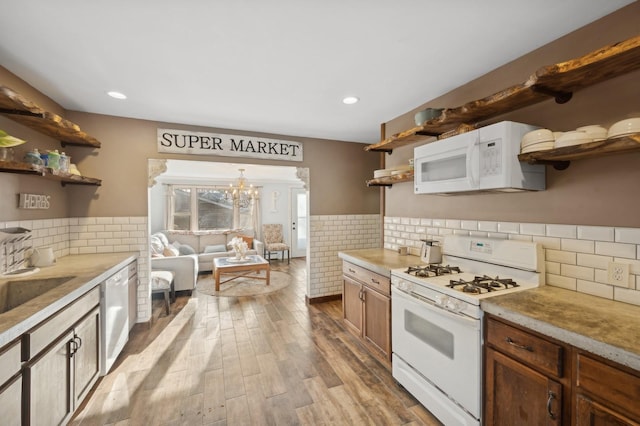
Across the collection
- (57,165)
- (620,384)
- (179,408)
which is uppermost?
(57,165)

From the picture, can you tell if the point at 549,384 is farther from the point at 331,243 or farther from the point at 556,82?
the point at 331,243

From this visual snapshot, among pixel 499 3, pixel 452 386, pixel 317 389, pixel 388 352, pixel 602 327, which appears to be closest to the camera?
pixel 602 327

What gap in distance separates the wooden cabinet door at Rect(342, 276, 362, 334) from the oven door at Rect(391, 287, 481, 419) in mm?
563

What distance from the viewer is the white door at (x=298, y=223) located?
313 inches

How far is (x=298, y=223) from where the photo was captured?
26.5 feet

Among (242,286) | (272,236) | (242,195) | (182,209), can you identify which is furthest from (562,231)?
(182,209)

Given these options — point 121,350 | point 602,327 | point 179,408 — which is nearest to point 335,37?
point 602,327

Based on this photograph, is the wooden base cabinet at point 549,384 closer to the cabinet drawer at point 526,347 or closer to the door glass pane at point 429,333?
the cabinet drawer at point 526,347

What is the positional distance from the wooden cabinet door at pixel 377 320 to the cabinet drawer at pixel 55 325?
2.14m

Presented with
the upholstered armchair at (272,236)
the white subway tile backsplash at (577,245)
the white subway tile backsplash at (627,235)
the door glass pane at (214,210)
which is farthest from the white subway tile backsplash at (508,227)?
the door glass pane at (214,210)

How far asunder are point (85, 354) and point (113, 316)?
475 mm

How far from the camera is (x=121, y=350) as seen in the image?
8.50ft

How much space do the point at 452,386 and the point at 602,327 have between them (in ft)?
2.79

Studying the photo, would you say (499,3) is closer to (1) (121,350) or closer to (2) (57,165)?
(2) (57,165)
